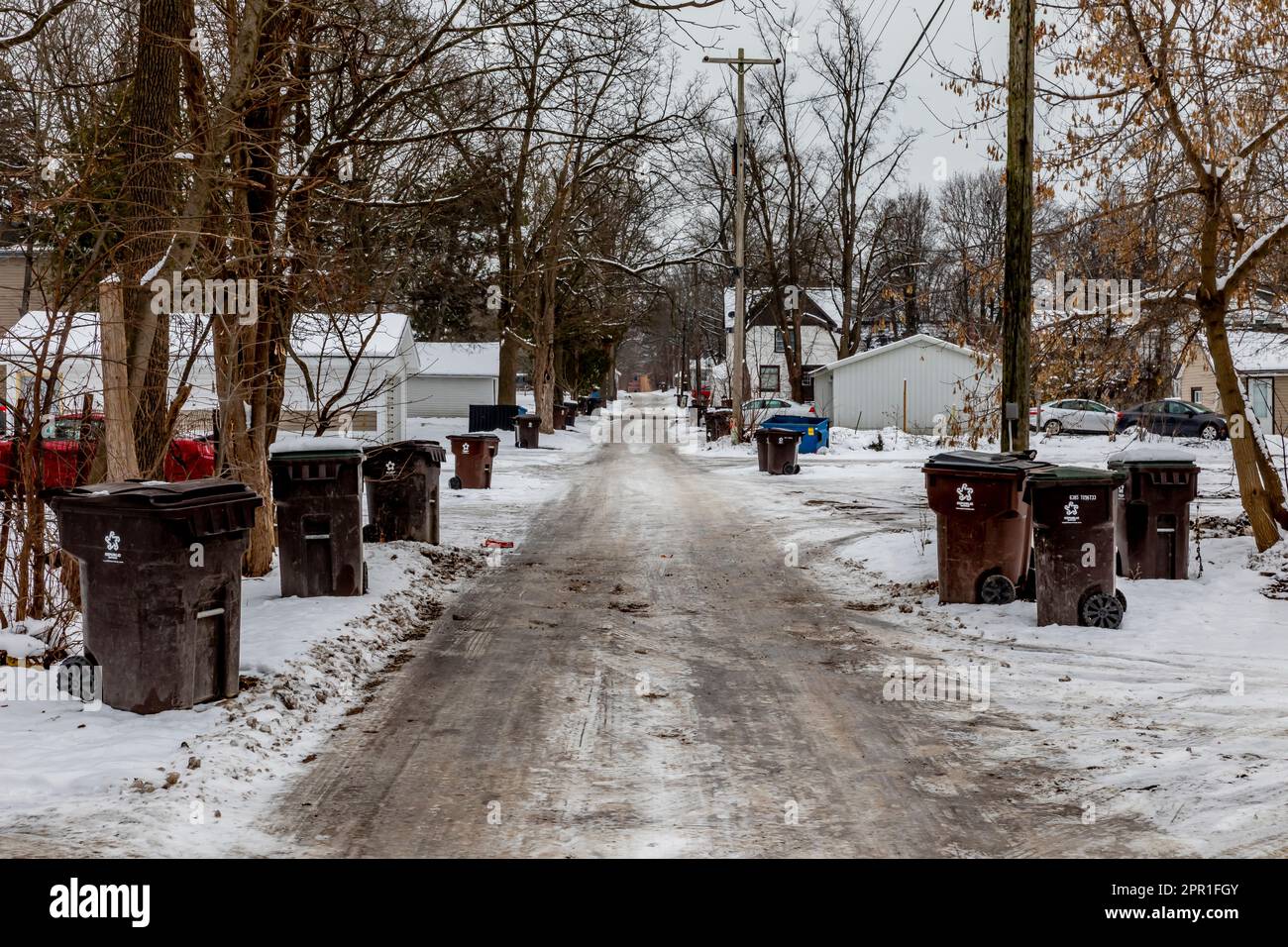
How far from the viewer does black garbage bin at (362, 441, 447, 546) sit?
38.0ft

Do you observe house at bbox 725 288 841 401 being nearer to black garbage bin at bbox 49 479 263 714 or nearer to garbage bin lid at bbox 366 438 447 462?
garbage bin lid at bbox 366 438 447 462

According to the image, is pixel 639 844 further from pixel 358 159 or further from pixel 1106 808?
pixel 358 159

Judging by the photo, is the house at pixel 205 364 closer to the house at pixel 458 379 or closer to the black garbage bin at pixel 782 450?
the black garbage bin at pixel 782 450

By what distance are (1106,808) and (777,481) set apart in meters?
17.3

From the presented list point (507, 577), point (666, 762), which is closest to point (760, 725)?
point (666, 762)

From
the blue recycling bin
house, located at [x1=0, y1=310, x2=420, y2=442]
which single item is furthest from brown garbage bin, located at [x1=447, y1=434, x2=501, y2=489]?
the blue recycling bin

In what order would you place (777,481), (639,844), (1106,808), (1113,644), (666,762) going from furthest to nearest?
1. (777,481)
2. (1113,644)
3. (666,762)
4. (1106,808)
5. (639,844)

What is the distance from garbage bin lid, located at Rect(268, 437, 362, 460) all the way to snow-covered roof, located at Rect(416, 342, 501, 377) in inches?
1527

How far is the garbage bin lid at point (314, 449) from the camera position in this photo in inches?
345

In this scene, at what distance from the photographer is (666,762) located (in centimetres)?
543

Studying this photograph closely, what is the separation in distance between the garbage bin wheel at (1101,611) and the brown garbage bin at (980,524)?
2.87 feet

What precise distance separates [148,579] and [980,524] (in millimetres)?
6260
